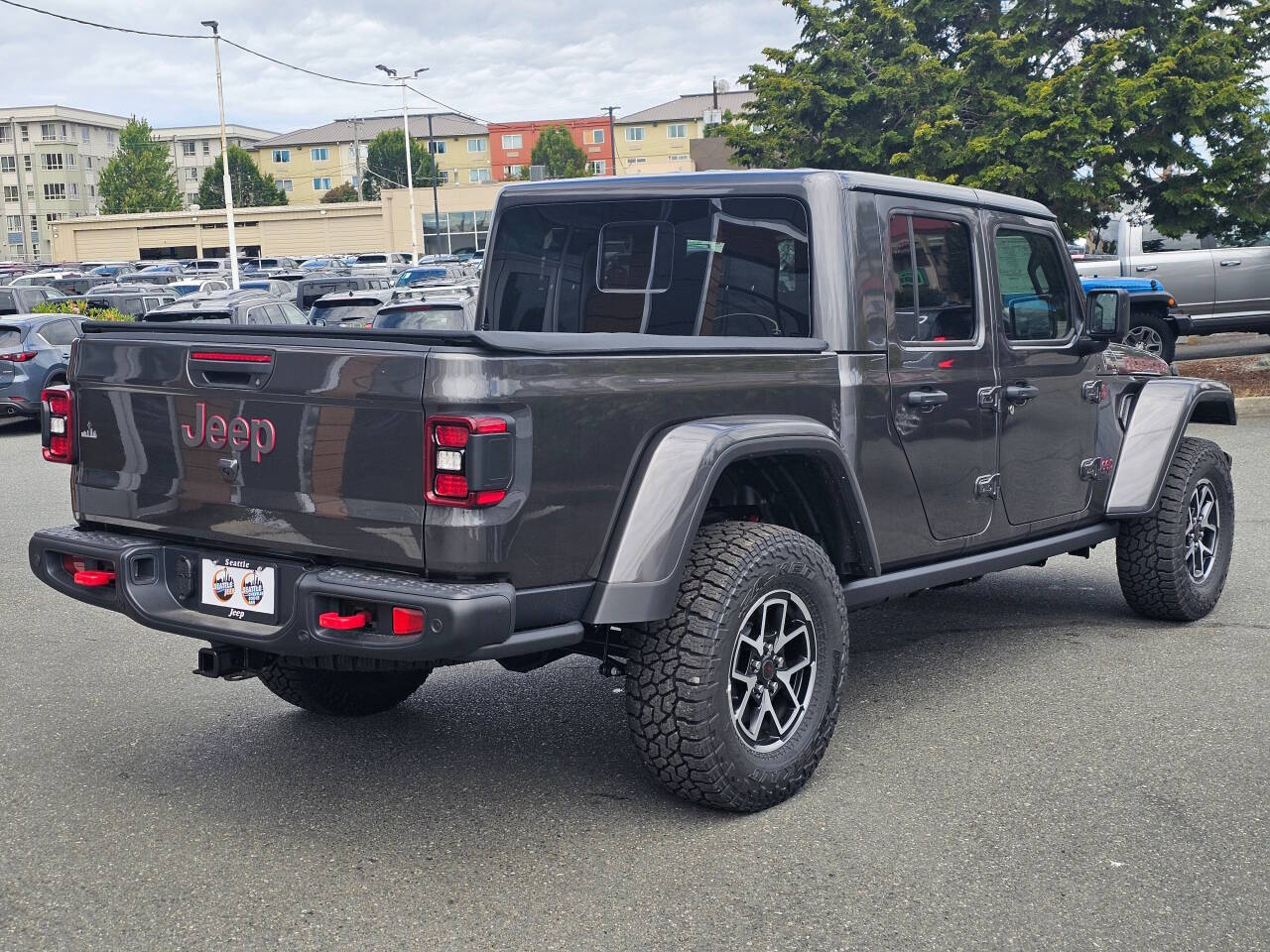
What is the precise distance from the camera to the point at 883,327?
185 inches

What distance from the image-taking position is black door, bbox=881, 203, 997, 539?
4.79 metres

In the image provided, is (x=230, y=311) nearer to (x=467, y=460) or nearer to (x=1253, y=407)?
(x=1253, y=407)

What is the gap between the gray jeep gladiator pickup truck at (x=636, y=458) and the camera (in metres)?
3.52

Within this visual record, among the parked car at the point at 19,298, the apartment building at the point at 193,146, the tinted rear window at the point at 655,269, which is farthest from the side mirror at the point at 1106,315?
the apartment building at the point at 193,146

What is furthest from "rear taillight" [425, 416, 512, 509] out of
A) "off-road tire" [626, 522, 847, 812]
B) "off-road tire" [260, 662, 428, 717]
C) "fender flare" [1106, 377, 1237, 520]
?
"fender flare" [1106, 377, 1237, 520]

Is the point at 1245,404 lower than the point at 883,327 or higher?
lower

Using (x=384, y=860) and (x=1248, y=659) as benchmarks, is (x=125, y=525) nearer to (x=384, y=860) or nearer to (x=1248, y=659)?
(x=384, y=860)

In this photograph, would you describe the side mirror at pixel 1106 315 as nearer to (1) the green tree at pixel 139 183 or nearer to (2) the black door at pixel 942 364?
(2) the black door at pixel 942 364

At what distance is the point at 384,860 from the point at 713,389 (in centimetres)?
163

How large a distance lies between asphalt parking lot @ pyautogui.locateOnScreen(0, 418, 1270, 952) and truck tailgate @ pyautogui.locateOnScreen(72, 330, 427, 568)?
89 cm

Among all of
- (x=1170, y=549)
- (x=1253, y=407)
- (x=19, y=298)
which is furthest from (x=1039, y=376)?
(x=19, y=298)

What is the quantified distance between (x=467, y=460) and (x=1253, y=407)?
1368 cm

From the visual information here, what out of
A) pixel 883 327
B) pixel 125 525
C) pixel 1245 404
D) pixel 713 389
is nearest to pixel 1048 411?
pixel 883 327

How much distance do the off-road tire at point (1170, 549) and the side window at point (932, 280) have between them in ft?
5.10
